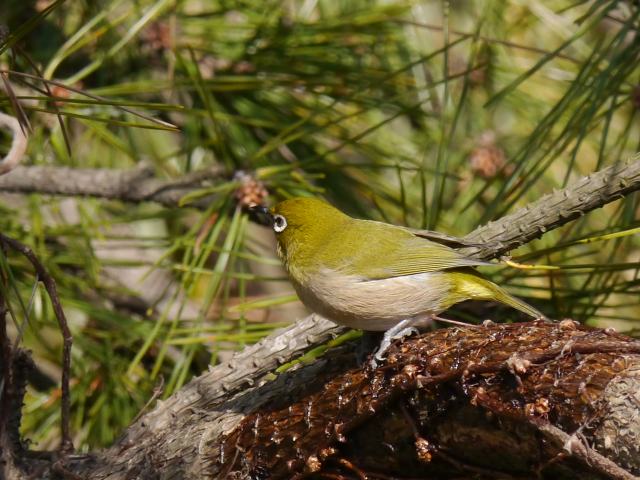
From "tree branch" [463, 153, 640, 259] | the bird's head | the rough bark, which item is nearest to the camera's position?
the rough bark

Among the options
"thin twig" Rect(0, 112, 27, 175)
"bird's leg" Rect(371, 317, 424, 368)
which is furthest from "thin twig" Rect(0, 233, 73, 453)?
"bird's leg" Rect(371, 317, 424, 368)

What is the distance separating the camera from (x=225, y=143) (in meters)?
3.91

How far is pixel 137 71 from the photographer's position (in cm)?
432

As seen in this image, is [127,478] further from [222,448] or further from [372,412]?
[372,412]

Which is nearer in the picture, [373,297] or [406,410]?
[406,410]

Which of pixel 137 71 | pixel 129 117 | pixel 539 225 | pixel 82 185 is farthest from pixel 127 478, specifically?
pixel 137 71

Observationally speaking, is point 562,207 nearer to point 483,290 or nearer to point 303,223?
point 483,290

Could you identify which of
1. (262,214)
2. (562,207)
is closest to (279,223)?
(262,214)

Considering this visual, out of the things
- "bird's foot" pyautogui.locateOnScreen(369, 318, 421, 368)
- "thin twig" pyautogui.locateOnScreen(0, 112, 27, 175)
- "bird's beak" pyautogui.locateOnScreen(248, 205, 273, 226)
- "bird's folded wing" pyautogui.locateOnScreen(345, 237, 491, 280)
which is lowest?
"bird's foot" pyautogui.locateOnScreen(369, 318, 421, 368)

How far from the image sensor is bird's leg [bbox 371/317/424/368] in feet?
7.26

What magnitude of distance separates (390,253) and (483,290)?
1.08 feet

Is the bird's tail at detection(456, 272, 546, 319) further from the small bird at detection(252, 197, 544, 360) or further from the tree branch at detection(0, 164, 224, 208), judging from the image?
the tree branch at detection(0, 164, 224, 208)

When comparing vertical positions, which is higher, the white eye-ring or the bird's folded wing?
the white eye-ring

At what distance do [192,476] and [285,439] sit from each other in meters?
0.28
